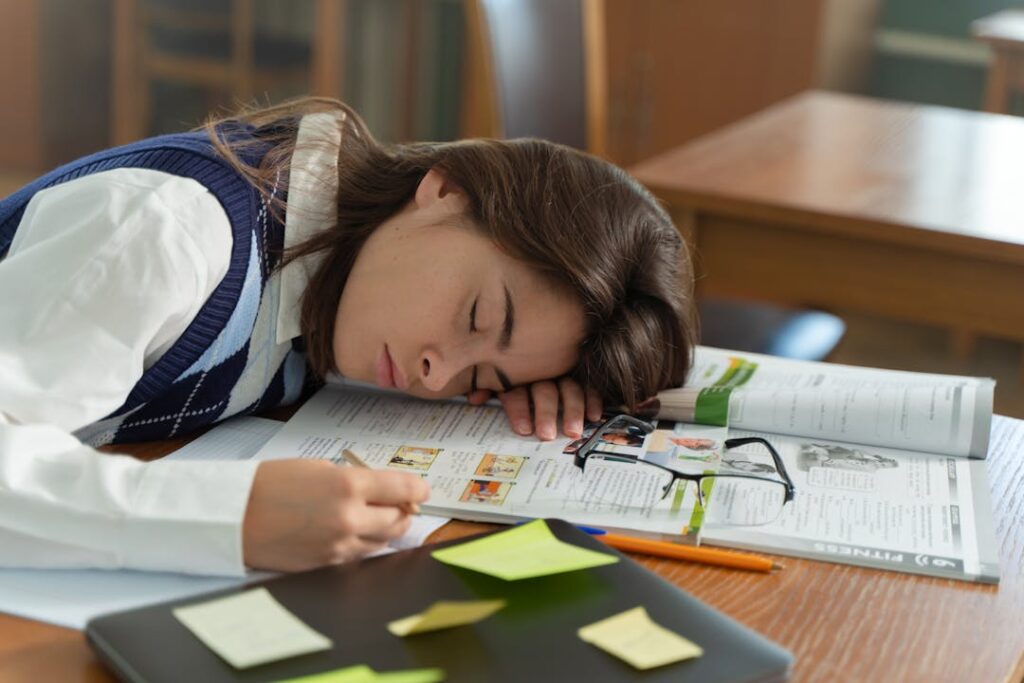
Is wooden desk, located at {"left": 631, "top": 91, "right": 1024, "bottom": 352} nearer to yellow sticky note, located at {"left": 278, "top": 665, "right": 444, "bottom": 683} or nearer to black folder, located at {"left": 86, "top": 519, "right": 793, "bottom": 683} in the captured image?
black folder, located at {"left": 86, "top": 519, "right": 793, "bottom": 683}

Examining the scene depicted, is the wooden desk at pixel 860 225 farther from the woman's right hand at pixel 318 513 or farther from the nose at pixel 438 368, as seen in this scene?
the woman's right hand at pixel 318 513

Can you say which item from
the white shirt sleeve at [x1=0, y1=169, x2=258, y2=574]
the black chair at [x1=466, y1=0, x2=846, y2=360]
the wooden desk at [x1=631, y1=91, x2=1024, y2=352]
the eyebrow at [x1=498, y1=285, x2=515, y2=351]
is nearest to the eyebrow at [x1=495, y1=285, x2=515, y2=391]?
the eyebrow at [x1=498, y1=285, x2=515, y2=351]

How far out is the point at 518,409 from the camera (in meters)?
1.12

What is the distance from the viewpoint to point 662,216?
46.7 inches

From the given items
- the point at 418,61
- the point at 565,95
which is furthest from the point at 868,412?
the point at 418,61

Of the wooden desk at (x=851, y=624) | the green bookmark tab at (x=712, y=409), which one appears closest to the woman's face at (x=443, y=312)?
the green bookmark tab at (x=712, y=409)

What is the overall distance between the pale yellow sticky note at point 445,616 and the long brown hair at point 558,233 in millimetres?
403

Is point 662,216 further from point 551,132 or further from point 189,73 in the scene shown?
point 189,73

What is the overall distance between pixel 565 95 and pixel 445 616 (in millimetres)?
1779

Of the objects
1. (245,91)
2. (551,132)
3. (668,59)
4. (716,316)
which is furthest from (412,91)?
(716,316)

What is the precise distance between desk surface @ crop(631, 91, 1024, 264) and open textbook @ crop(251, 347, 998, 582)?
464 mm

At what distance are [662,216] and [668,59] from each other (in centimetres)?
256

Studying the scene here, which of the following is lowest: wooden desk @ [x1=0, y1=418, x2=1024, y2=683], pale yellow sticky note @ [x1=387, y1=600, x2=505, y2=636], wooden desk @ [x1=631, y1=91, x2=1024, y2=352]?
wooden desk @ [x1=631, y1=91, x2=1024, y2=352]

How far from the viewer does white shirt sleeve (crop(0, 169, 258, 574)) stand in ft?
2.62
